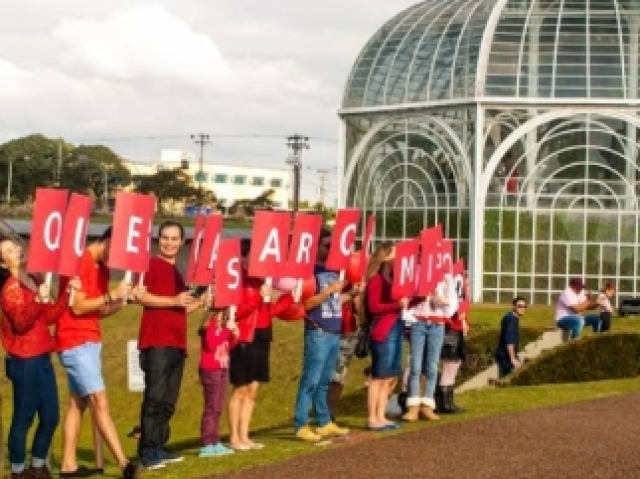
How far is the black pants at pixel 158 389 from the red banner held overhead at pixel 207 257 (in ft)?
2.57

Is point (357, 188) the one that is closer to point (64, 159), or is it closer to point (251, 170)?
point (64, 159)

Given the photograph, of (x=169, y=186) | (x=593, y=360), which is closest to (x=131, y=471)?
(x=593, y=360)

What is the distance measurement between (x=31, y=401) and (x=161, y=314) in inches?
47.8

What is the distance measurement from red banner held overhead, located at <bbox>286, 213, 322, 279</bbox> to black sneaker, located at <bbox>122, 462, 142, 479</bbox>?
7.53 ft

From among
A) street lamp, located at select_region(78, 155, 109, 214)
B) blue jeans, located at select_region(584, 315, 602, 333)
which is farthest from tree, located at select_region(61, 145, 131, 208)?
blue jeans, located at select_region(584, 315, 602, 333)

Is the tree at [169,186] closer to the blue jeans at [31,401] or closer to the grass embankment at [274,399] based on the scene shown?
the grass embankment at [274,399]

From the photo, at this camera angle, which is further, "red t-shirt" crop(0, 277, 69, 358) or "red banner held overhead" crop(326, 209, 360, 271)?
"red banner held overhead" crop(326, 209, 360, 271)

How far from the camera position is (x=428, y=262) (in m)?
15.0

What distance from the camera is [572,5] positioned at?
46562 millimetres

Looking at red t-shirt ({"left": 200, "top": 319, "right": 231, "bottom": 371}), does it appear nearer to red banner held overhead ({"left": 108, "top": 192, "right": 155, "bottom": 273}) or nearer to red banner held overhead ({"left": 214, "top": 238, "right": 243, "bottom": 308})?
red banner held overhead ({"left": 214, "top": 238, "right": 243, "bottom": 308})

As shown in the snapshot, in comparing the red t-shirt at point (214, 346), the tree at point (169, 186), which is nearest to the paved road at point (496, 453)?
the red t-shirt at point (214, 346)

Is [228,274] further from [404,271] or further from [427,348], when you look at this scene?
[427,348]

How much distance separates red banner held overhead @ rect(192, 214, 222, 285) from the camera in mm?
12328

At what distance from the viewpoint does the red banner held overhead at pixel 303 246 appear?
500 inches
